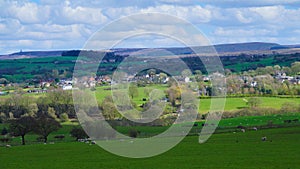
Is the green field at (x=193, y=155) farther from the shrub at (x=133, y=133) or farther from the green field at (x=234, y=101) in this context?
the green field at (x=234, y=101)

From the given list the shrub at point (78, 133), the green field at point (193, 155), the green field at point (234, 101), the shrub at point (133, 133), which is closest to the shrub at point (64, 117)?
the green field at point (234, 101)

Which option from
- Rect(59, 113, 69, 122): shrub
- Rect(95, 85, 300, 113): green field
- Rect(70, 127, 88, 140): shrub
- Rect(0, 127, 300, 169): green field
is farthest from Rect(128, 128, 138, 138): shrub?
Rect(59, 113, 69, 122): shrub

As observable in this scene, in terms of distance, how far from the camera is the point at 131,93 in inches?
3846

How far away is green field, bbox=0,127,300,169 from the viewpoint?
4703 cm

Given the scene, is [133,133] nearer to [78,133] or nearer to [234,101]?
[78,133]

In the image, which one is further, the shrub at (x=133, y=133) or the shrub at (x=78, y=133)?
the shrub at (x=78, y=133)

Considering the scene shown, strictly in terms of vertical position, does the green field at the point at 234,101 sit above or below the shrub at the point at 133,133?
above

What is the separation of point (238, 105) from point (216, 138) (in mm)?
46131

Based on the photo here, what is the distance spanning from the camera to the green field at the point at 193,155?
154 feet

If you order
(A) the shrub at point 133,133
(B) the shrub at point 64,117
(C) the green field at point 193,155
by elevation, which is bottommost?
(C) the green field at point 193,155

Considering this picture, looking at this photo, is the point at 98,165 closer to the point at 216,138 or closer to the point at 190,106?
the point at 216,138

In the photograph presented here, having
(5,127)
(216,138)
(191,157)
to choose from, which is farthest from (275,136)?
(5,127)

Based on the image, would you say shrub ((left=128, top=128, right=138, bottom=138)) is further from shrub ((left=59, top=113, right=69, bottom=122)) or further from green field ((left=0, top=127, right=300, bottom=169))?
shrub ((left=59, top=113, right=69, bottom=122))

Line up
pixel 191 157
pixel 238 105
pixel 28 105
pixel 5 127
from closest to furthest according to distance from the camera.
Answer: pixel 191 157 < pixel 5 127 < pixel 238 105 < pixel 28 105
